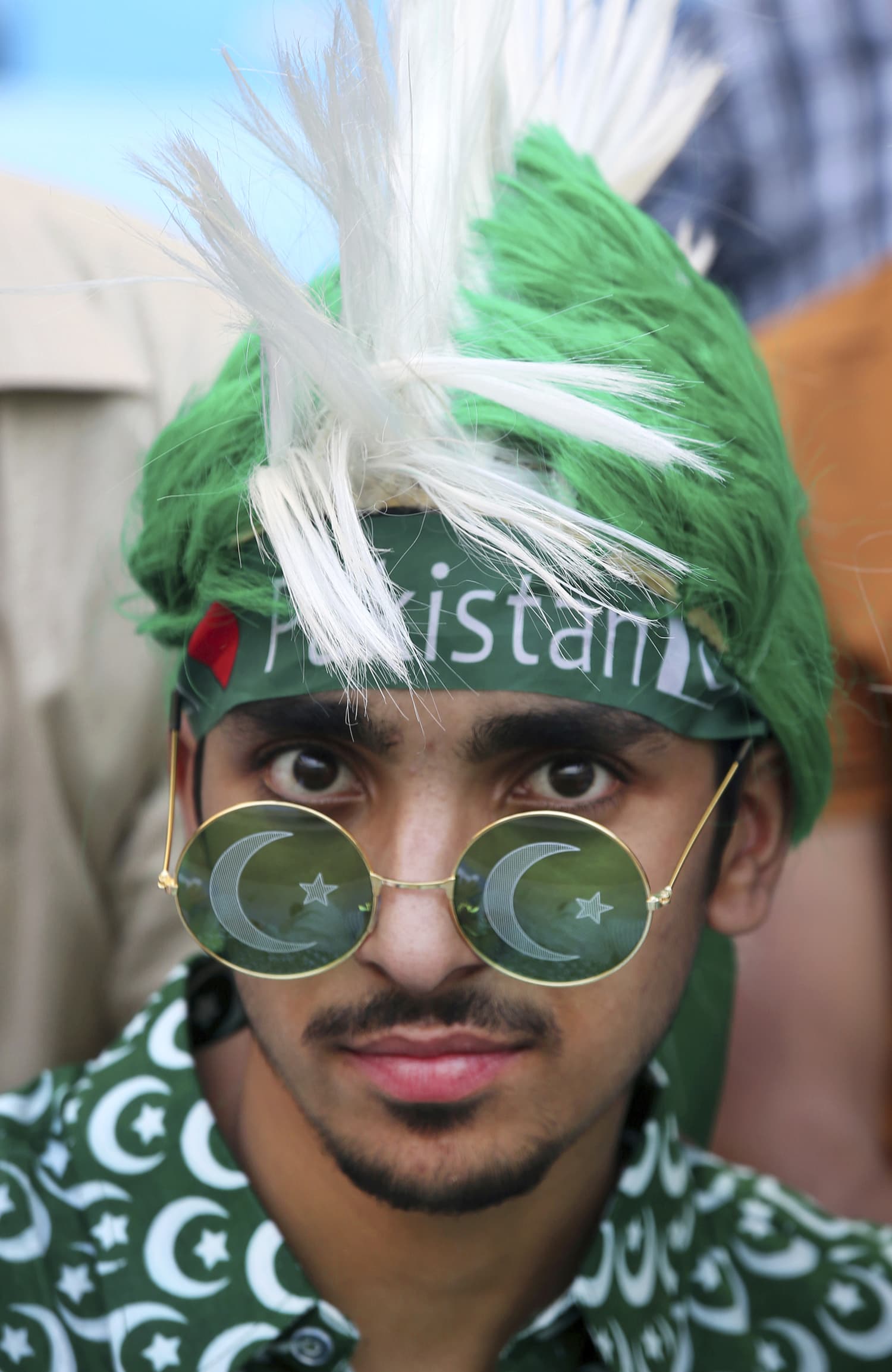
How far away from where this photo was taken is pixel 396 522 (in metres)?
1.23

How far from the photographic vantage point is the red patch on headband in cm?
130

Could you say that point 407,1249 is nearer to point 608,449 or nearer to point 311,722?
point 311,722

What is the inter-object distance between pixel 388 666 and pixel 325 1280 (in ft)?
2.23


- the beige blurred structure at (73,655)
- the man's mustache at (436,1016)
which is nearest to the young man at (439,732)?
the man's mustache at (436,1016)

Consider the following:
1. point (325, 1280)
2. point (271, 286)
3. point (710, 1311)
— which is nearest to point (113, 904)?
point (325, 1280)

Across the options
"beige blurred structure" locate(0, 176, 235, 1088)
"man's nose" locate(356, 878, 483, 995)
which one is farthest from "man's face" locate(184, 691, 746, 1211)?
"beige blurred structure" locate(0, 176, 235, 1088)

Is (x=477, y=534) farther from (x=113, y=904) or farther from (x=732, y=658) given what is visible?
(x=113, y=904)

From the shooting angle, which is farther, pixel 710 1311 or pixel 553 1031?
pixel 710 1311

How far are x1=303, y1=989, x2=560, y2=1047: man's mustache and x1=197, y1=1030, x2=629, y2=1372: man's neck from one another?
14 cm

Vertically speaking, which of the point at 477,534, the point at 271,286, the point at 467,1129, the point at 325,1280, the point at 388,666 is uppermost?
the point at 271,286

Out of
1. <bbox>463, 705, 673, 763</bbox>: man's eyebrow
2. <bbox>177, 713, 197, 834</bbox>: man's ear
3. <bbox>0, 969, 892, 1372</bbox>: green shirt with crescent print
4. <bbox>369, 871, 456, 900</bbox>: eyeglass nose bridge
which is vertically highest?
<bbox>463, 705, 673, 763</bbox>: man's eyebrow

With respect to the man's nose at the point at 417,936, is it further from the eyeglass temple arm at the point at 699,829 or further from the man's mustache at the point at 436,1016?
the eyeglass temple arm at the point at 699,829

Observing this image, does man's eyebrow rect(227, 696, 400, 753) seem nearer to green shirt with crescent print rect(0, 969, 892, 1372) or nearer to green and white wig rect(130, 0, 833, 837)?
green and white wig rect(130, 0, 833, 837)

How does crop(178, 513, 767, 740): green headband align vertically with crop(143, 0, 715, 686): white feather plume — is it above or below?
below
